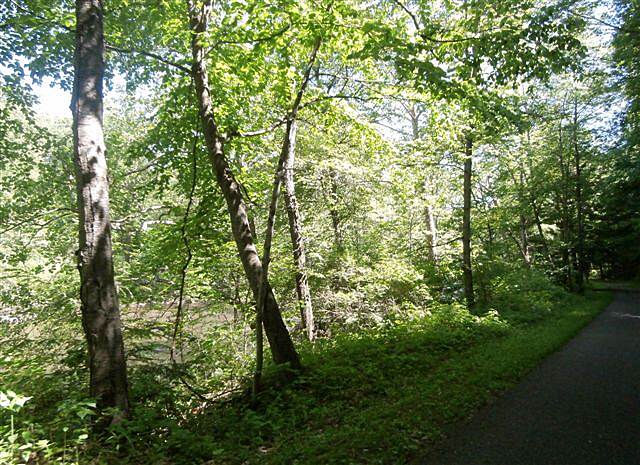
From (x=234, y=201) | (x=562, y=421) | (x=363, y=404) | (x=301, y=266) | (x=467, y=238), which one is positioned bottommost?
(x=562, y=421)

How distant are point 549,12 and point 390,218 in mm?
8158

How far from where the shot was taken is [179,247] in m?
6.49

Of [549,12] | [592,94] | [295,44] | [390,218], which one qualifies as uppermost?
[592,94]

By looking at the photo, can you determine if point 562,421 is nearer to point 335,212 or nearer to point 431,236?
point 335,212

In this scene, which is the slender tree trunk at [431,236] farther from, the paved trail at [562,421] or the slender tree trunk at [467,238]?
the paved trail at [562,421]

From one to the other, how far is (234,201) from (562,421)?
5206 millimetres

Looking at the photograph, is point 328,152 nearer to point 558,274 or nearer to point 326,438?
point 326,438

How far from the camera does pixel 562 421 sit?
429 cm

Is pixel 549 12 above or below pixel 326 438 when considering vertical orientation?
above

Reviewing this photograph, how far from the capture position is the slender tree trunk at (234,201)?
18.6ft

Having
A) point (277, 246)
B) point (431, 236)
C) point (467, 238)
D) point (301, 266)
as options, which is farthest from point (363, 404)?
point (431, 236)

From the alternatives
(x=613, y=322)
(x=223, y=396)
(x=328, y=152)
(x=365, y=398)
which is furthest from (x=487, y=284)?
(x=223, y=396)

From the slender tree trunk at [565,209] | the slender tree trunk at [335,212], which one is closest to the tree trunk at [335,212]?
the slender tree trunk at [335,212]

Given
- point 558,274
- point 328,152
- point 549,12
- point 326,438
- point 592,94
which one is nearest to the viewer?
point 326,438
